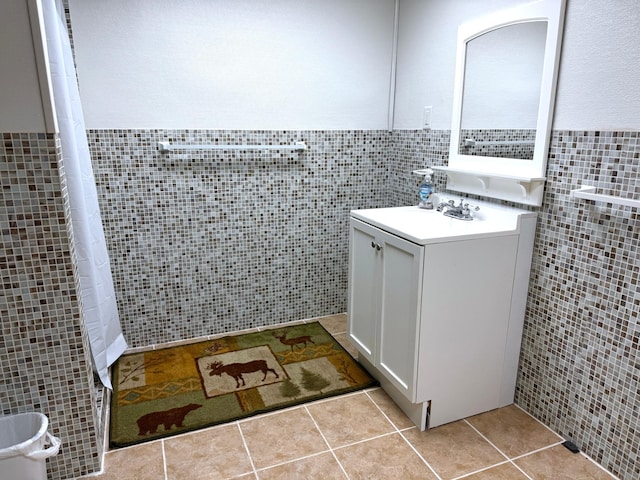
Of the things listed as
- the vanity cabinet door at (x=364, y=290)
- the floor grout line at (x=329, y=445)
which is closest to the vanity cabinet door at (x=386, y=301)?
the vanity cabinet door at (x=364, y=290)

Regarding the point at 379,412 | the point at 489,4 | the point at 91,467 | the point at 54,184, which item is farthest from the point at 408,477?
the point at 489,4

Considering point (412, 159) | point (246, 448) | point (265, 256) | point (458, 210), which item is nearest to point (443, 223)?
point (458, 210)

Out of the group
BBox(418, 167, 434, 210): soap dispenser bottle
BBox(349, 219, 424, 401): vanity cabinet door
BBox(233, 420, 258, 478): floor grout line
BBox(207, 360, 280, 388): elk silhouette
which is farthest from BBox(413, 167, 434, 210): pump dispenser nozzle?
BBox(233, 420, 258, 478): floor grout line

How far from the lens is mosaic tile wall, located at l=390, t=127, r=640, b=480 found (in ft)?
5.36

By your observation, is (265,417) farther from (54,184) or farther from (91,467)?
(54,184)

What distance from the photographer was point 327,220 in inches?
119

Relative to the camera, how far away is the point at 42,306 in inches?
61.7

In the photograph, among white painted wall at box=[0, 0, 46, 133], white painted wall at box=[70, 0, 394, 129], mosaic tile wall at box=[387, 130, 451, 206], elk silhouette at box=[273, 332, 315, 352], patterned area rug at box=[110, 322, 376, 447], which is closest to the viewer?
white painted wall at box=[0, 0, 46, 133]

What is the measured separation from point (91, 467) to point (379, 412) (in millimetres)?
1239

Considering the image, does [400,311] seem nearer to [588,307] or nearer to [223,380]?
[588,307]

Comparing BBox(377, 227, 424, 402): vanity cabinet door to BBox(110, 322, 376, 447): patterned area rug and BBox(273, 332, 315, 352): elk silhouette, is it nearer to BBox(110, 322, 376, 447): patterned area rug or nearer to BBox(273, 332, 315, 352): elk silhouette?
BBox(110, 322, 376, 447): patterned area rug

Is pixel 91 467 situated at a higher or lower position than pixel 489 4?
lower

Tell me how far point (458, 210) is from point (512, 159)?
35cm

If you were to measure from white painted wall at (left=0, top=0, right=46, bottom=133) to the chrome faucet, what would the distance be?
5.90 feet
